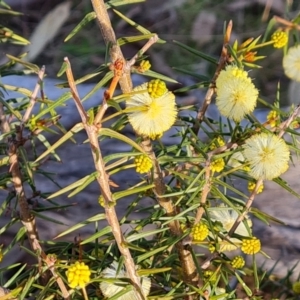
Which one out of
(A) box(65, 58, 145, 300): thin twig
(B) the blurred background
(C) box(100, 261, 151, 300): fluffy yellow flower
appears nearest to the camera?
(A) box(65, 58, 145, 300): thin twig

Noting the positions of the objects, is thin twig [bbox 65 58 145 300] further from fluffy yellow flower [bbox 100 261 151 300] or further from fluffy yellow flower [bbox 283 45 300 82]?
fluffy yellow flower [bbox 283 45 300 82]

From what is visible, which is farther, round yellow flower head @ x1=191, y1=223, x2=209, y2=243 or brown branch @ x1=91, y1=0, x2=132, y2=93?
Answer: round yellow flower head @ x1=191, y1=223, x2=209, y2=243

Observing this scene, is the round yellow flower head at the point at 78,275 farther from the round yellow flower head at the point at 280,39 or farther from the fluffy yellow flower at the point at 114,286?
the round yellow flower head at the point at 280,39

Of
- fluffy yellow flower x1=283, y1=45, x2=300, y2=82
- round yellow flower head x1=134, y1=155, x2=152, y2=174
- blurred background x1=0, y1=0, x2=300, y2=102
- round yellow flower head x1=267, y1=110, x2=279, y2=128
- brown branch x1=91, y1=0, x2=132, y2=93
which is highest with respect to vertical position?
brown branch x1=91, y1=0, x2=132, y2=93

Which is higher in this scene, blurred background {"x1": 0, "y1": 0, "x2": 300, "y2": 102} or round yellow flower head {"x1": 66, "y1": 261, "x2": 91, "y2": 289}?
round yellow flower head {"x1": 66, "y1": 261, "x2": 91, "y2": 289}

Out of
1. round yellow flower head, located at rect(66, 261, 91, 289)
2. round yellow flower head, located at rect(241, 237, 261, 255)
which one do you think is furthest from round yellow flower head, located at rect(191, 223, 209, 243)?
round yellow flower head, located at rect(66, 261, 91, 289)

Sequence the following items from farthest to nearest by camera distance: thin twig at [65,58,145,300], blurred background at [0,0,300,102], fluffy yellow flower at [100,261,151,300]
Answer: blurred background at [0,0,300,102] < fluffy yellow flower at [100,261,151,300] < thin twig at [65,58,145,300]

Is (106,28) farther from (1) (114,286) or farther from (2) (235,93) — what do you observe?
(1) (114,286)

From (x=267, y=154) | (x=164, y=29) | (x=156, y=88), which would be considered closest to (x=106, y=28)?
(x=156, y=88)
